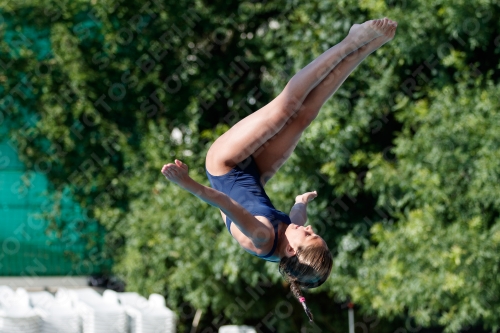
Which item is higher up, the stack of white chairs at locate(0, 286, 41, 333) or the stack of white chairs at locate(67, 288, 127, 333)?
the stack of white chairs at locate(0, 286, 41, 333)

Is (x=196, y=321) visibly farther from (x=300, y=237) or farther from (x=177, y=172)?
(x=177, y=172)

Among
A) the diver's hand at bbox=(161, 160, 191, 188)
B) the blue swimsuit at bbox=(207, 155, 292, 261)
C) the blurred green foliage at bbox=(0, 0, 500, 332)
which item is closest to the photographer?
the diver's hand at bbox=(161, 160, 191, 188)

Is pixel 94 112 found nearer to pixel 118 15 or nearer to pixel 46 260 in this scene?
pixel 118 15

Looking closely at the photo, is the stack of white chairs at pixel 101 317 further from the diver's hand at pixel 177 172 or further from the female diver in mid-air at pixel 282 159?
the diver's hand at pixel 177 172

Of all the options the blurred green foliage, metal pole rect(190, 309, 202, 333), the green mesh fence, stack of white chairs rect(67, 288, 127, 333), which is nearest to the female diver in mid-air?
the blurred green foliage

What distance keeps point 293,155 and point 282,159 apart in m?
3.41

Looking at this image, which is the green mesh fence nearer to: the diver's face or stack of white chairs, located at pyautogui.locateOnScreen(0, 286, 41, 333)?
stack of white chairs, located at pyautogui.locateOnScreen(0, 286, 41, 333)

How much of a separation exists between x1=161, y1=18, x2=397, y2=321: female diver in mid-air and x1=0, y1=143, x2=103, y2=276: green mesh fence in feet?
20.8

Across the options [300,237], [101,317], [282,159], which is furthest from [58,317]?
[300,237]

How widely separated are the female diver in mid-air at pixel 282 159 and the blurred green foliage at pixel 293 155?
2.89 meters

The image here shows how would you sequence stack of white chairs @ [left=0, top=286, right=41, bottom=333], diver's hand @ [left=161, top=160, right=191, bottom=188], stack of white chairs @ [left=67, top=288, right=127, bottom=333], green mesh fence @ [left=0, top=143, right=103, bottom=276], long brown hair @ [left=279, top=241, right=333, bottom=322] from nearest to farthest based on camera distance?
diver's hand @ [left=161, top=160, right=191, bottom=188]
long brown hair @ [left=279, top=241, right=333, bottom=322]
stack of white chairs @ [left=0, top=286, right=41, bottom=333]
stack of white chairs @ [left=67, top=288, right=127, bottom=333]
green mesh fence @ [left=0, top=143, right=103, bottom=276]

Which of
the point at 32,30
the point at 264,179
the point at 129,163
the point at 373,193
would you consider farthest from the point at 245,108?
the point at 264,179

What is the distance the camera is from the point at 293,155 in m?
7.61

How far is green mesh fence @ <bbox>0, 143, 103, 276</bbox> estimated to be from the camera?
9.98m
